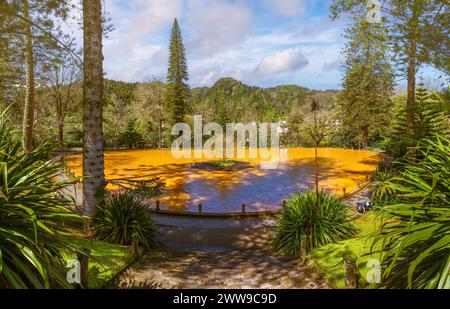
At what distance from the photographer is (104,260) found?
6191mm

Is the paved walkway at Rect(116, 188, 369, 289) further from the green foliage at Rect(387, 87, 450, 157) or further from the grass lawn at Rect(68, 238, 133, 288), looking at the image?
the green foliage at Rect(387, 87, 450, 157)

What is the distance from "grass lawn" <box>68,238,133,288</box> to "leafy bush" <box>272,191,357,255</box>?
387 centimetres

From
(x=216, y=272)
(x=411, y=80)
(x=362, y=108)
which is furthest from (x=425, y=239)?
(x=362, y=108)

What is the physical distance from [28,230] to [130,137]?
121 ft

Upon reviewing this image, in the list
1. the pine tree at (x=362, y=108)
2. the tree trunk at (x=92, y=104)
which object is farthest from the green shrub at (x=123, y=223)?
the pine tree at (x=362, y=108)

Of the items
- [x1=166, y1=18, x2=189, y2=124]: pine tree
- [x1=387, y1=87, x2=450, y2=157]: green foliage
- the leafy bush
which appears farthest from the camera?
[x1=166, y1=18, x2=189, y2=124]: pine tree

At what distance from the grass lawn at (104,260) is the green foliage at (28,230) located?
159 centimetres

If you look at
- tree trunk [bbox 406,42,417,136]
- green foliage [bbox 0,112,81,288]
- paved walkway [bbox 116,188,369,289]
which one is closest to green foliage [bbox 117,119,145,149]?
paved walkway [bbox 116,188,369,289]

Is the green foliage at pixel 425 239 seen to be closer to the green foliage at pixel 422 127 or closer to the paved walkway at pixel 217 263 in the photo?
the green foliage at pixel 422 127

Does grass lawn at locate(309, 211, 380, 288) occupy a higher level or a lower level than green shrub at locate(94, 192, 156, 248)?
lower

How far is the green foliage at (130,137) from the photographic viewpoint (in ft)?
127

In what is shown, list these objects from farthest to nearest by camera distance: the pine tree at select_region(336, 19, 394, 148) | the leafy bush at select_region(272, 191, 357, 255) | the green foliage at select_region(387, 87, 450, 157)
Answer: the pine tree at select_region(336, 19, 394, 148), the leafy bush at select_region(272, 191, 357, 255), the green foliage at select_region(387, 87, 450, 157)

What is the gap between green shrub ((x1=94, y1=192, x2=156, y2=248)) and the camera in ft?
25.3
